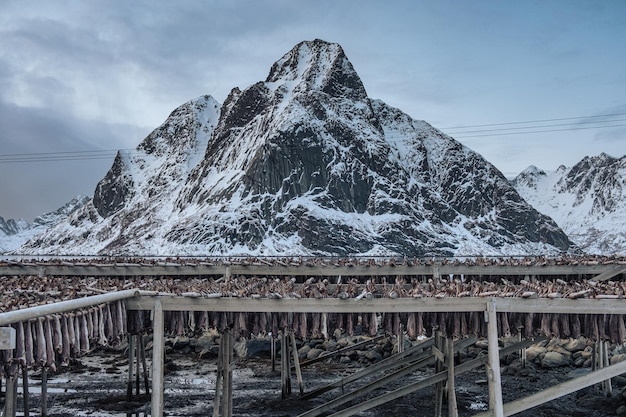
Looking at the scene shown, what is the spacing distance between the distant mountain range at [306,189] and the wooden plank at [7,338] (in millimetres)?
87246

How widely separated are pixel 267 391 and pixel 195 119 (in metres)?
169

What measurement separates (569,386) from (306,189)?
109816 millimetres

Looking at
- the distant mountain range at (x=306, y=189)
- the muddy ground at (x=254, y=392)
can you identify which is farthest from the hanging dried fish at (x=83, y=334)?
the distant mountain range at (x=306, y=189)

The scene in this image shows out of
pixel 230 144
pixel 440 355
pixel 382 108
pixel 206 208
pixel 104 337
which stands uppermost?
pixel 382 108

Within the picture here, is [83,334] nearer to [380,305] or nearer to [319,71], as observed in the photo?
[380,305]

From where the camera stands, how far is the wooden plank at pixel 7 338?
8664mm

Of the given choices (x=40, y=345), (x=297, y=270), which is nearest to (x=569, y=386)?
(x=40, y=345)

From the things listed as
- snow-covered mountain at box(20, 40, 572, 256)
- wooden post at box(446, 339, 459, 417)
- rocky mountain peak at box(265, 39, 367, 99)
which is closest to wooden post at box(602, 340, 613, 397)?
wooden post at box(446, 339, 459, 417)

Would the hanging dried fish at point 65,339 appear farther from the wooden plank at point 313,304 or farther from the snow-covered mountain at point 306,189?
the snow-covered mountain at point 306,189

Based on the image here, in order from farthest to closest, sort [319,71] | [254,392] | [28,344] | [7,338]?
[319,71] → [254,392] → [28,344] → [7,338]

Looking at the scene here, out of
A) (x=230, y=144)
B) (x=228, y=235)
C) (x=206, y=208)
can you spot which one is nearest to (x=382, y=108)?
(x=230, y=144)

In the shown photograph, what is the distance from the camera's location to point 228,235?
101m

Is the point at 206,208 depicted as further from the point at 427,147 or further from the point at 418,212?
the point at 427,147

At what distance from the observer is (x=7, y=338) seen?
8703 millimetres
